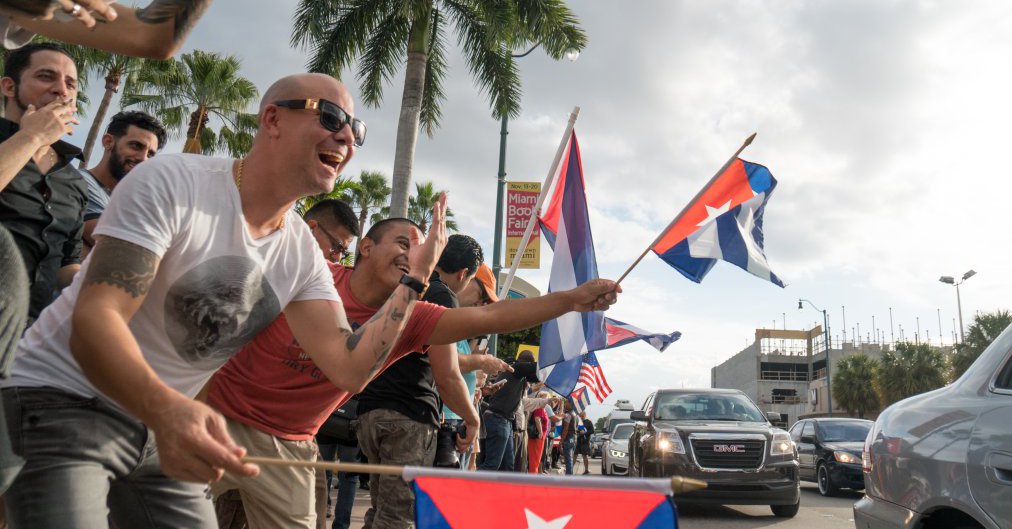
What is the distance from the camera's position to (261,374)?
3.46 m

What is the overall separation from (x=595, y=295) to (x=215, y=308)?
169 centimetres

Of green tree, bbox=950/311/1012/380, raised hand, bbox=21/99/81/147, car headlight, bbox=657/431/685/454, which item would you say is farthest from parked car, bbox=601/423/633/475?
green tree, bbox=950/311/1012/380

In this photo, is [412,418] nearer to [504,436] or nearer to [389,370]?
[389,370]

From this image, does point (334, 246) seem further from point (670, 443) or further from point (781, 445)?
point (781, 445)

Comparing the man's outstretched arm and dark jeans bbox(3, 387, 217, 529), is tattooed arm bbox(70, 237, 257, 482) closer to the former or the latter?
dark jeans bbox(3, 387, 217, 529)

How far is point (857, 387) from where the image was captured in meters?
→ 62.2

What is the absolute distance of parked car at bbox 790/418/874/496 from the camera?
15.3 metres

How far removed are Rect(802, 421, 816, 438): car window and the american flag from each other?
15.3ft

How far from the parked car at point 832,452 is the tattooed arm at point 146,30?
46.2 feet

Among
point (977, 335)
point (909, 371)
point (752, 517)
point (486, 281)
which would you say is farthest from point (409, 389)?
point (909, 371)

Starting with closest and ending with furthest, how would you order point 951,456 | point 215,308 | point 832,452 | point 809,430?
point 215,308 < point 951,456 < point 832,452 < point 809,430

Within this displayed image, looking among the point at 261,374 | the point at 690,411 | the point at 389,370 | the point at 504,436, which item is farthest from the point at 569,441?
the point at 261,374

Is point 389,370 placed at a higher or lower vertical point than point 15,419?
higher

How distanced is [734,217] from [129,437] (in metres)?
5.79
